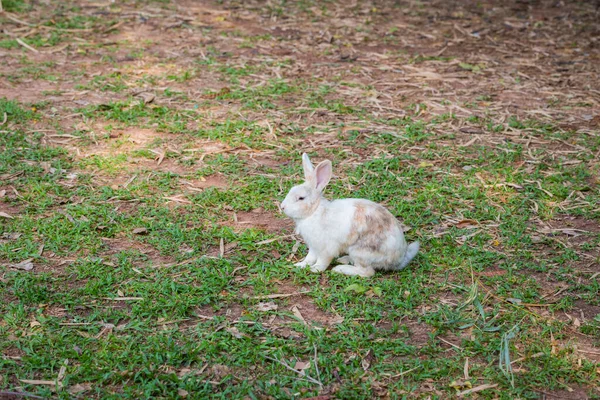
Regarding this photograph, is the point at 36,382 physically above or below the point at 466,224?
below

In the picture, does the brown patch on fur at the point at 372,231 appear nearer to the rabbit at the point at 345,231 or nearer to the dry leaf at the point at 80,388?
the rabbit at the point at 345,231

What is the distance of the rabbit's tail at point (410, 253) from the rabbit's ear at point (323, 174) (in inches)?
27.3

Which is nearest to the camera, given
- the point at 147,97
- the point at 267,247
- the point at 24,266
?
the point at 24,266

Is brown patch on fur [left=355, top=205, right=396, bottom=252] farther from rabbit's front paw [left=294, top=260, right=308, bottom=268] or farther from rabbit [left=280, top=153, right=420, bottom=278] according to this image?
rabbit's front paw [left=294, top=260, right=308, bottom=268]

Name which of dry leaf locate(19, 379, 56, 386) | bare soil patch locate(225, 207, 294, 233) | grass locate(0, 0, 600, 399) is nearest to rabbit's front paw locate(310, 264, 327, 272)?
grass locate(0, 0, 600, 399)

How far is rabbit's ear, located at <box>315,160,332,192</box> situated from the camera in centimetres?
475

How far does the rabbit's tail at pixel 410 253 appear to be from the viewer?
4735mm

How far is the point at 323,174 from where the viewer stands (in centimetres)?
479

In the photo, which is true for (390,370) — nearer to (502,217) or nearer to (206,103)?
(502,217)

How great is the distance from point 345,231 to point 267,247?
2.24 ft

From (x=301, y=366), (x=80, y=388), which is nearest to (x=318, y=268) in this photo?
(x=301, y=366)

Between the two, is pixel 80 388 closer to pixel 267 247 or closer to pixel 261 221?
pixel 267 247

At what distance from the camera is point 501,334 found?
4164 mm

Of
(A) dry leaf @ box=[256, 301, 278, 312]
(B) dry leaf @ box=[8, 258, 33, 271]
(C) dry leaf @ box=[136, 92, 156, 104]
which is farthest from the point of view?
(C) dry leaf @ box=[136, 92, 156, 104]
